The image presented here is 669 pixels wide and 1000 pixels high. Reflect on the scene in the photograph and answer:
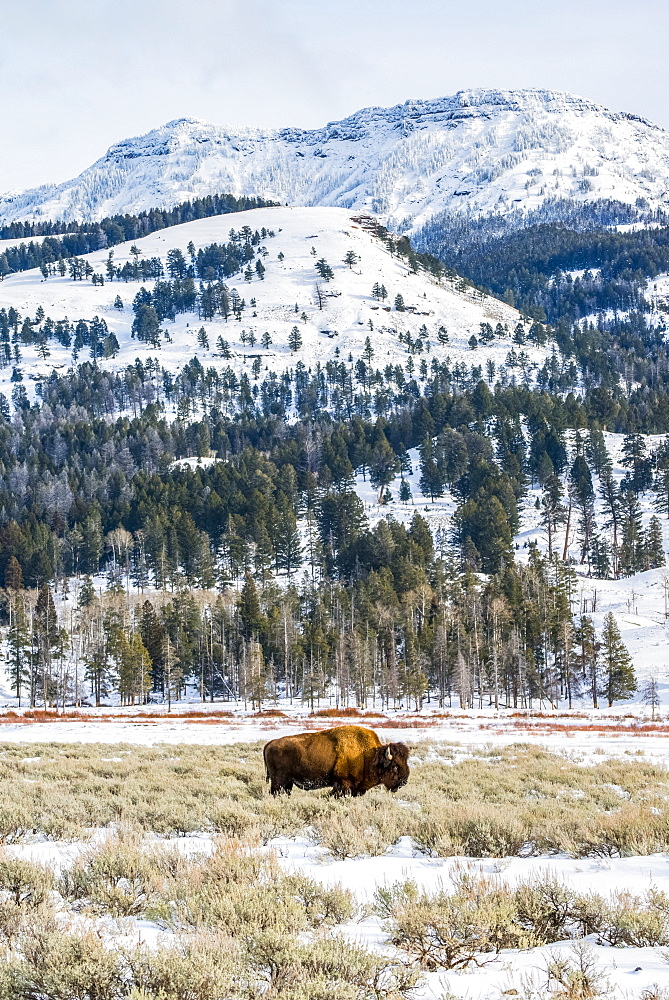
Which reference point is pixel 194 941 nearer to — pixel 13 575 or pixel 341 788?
pixel 341 788

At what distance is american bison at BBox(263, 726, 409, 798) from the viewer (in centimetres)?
1233

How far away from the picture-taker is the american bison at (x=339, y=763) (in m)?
12.3

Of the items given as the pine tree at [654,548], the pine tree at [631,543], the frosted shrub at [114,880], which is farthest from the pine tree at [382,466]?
the frosted shrub at [114,880]

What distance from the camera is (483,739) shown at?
2616 centimetres

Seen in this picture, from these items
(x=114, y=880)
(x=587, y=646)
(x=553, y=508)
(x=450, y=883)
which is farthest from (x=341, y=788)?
(x=553, y=508)

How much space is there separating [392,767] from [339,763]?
86 cm

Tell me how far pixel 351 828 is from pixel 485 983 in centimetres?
437

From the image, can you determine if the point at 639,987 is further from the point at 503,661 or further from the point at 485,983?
the point at 503,661

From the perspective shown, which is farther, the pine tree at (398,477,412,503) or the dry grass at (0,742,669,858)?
the pine tree at (398,477,412,503)

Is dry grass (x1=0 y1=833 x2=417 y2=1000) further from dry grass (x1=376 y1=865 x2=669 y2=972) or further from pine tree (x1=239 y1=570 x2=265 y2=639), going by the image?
pine tree (x1=239 y1=570 x2=265 y2=639)

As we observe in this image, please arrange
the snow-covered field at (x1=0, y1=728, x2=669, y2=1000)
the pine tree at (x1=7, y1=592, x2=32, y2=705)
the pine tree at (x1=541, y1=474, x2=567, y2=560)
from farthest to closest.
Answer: the pine tree at (x1=541, y1=474, x2=567, y2=560) < the pine tree at (x1=7, y1=592, x2=32, y2=705) < the snow-covered field at (x1=0, y1=728, x2=669, y2=1000)

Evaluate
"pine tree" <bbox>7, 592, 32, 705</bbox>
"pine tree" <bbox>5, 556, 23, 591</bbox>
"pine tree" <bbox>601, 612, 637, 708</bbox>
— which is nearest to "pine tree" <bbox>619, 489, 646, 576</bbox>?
"pine tree" <bbox>601, 612, 637, 708</bbox>

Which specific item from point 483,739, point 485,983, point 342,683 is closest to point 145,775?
point 485,983

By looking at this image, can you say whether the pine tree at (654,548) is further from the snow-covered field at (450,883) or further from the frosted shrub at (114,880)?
the frosted shrub at (114,880)
